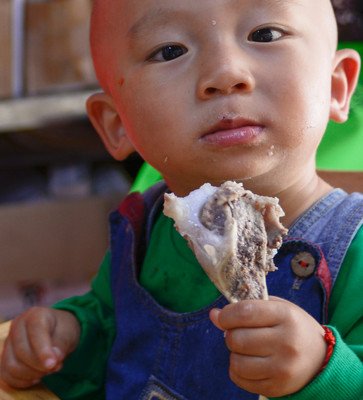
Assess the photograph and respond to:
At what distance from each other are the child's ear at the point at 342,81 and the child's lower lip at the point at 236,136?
7.0 inches

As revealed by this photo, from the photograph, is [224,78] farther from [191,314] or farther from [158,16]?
[191,314]

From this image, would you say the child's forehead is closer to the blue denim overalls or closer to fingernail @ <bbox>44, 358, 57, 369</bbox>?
the blue denim overalls

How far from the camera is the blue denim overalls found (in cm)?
79

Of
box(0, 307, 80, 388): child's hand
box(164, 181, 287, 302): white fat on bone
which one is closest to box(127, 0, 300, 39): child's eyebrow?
box(164, 181, 287, 302): white fat on bone

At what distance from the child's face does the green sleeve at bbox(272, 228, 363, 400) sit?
0.11 m

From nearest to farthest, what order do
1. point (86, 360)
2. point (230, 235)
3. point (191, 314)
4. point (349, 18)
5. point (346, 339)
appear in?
point (230, 235)
point (346, 339)
point (191, 314)
point (86, 360)
point (349, 18)

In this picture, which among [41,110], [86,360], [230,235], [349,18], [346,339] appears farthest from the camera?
[41,110]

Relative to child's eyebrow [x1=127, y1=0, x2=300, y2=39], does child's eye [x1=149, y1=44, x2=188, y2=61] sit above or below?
below

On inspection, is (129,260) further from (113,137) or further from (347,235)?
(347,235)

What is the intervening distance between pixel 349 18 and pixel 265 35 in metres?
0.48

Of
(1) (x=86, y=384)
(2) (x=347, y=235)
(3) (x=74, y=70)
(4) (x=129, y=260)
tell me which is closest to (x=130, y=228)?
(4) (x=129, y=260)

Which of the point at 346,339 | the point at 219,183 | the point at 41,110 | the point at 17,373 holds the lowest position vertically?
the point at 41,110

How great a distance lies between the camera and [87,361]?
39.0 inches

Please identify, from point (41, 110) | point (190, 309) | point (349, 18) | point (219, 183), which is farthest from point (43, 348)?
point (41, 110)
